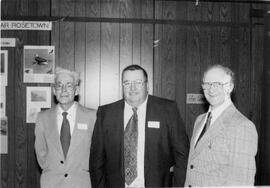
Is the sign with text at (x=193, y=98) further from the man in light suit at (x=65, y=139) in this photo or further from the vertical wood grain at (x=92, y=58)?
the man in light suit at (x=65, y=139)

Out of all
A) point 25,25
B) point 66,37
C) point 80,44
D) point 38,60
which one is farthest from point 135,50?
point 25,25

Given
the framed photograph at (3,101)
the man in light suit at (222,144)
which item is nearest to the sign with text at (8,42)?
the framed photograph at (3,101)

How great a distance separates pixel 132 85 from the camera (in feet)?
9.06

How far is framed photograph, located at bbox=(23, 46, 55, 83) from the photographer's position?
4152 millimetres

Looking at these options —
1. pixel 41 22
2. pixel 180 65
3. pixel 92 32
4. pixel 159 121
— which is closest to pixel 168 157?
pixel 159 121

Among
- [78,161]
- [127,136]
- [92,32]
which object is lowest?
[78,161]

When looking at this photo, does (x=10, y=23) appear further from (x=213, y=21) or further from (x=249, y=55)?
(x=249, y=55)

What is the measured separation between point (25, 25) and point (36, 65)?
0.46 metres

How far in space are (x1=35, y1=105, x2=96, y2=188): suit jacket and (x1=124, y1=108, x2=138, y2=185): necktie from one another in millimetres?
318

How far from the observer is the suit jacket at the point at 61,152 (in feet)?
9.23

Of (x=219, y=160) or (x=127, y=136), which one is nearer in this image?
(x=219, y=160)

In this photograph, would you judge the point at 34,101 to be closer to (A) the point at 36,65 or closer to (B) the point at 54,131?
(A) the point at 36,65

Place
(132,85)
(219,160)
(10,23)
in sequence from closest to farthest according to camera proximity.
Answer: (219,160), (132,85), (10,23)

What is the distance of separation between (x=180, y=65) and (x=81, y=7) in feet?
4.34
